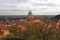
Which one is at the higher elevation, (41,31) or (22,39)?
(41,31)

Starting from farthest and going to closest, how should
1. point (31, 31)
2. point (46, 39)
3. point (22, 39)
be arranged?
point (22, 39) → point (31, 31) → point (46, 39)

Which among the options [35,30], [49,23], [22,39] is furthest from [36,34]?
[22,39]

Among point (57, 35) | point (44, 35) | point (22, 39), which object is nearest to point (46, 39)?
point (44, 35)

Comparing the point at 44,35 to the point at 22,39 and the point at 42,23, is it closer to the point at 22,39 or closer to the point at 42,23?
the point at 42,23

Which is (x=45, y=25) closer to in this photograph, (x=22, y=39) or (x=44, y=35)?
(x=44, y=35)

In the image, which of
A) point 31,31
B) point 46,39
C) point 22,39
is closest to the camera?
point 46,39

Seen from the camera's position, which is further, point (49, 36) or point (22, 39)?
point (22, 39)

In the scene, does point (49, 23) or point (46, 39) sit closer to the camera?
point (46, 39)

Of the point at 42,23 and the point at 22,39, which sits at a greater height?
the point at 42,23
